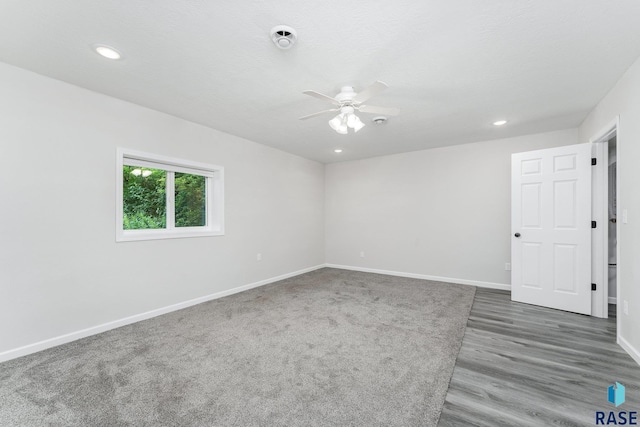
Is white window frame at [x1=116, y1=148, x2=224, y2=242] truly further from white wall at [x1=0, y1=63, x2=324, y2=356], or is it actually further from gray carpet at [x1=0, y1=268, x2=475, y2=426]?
gray carpet at [x1=0, y1=268, x2=475, y2=426]

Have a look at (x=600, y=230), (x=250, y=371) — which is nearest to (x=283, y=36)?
(x=250, y=371)

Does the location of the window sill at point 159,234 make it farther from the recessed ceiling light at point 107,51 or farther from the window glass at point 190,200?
the recessed ceiling light at point 107,51

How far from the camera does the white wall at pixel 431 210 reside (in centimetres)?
434

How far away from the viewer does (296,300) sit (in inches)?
149

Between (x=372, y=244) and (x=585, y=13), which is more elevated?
(x=585, y=13)

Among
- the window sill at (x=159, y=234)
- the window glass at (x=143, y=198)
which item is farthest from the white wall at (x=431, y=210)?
the window glass at (x=143, y=198)

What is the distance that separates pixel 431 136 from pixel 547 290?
2.60 metres

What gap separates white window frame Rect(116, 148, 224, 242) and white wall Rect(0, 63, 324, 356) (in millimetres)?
71

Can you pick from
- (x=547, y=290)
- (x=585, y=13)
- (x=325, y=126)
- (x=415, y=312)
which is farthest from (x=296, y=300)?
(x=585, y=13)

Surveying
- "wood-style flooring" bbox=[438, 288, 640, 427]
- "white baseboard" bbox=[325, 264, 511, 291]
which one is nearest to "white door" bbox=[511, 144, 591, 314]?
"wood-style flooring" bbox=[438, 288, 640, 427]

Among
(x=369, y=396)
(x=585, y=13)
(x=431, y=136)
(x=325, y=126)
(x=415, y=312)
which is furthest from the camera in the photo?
(x=431, y=136)

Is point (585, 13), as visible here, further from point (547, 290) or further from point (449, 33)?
point (547, 290)

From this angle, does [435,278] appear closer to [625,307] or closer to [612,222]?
[612,222]

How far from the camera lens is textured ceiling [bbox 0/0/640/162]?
1632mm
